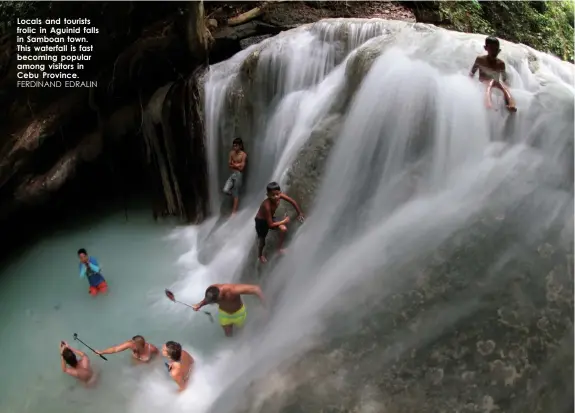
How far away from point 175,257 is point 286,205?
7.31 ft

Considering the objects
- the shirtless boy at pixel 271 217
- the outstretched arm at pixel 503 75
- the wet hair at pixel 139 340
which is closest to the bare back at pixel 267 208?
the shirtless boy at pixel 271 217

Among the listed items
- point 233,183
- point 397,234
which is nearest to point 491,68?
point 397,234

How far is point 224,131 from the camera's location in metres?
6.98

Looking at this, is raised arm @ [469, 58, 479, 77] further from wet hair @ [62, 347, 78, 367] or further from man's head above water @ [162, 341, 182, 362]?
wet hair @ [62, 347, 78, 367]

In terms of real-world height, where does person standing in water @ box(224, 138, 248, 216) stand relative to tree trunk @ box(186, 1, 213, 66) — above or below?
below

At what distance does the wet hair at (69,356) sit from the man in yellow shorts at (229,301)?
4.44 feet

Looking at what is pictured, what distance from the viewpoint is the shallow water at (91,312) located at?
5152 mm

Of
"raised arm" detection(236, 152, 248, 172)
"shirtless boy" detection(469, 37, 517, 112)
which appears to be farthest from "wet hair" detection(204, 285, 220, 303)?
"shirtless boy" detection(469, 37, 517, 112)

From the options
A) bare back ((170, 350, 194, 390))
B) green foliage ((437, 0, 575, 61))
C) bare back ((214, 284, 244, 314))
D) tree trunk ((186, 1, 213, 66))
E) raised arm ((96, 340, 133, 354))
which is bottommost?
raised arm ((96, 340, 133, 354))

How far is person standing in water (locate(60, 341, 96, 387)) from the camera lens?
5.06 meters

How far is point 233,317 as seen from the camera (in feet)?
17.0

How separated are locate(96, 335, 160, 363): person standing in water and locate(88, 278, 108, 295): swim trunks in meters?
1.14

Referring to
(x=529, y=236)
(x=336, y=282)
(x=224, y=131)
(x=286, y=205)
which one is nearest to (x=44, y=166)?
(x=224, y=131)

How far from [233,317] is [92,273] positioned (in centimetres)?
218
